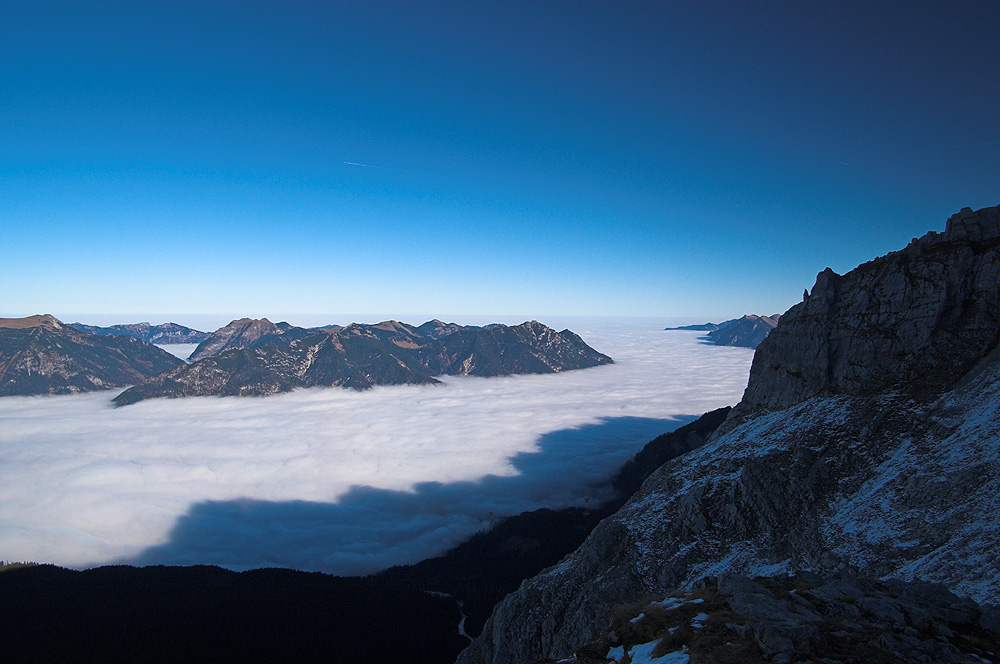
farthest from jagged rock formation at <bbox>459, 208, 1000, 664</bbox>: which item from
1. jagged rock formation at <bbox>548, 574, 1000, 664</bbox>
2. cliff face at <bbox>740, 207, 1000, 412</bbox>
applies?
jagged rock formation at <bbox>548, 574, 1000, 664</bbox>

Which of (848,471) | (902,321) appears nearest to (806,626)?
(848,471)

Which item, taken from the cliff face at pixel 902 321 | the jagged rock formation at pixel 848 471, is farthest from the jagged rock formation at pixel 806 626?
the cliff face at pixel 902 321

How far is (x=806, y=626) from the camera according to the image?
2008 cm

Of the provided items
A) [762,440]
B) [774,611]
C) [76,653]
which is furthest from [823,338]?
[76,653]

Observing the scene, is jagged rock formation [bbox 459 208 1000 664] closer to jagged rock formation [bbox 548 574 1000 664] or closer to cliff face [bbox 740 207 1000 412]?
cliff face [bbox 740 207 1000 412]

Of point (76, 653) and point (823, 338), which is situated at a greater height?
point (823, 338)

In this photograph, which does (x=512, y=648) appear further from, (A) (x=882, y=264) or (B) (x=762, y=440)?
(A) (x=882, y=264)

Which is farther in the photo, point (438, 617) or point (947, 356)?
point (438, 617)

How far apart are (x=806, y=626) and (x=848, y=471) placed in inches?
1488

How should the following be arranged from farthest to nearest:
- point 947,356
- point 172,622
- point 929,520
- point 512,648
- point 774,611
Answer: point 172,622
point 512,648
point 947,356
point 929,520
point 774,611

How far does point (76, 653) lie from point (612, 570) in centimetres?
12367

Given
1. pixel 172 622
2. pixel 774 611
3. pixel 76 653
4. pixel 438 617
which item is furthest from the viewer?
pixel 438 617

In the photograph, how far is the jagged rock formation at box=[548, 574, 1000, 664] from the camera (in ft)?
61.9

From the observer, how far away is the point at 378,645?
107375mm
